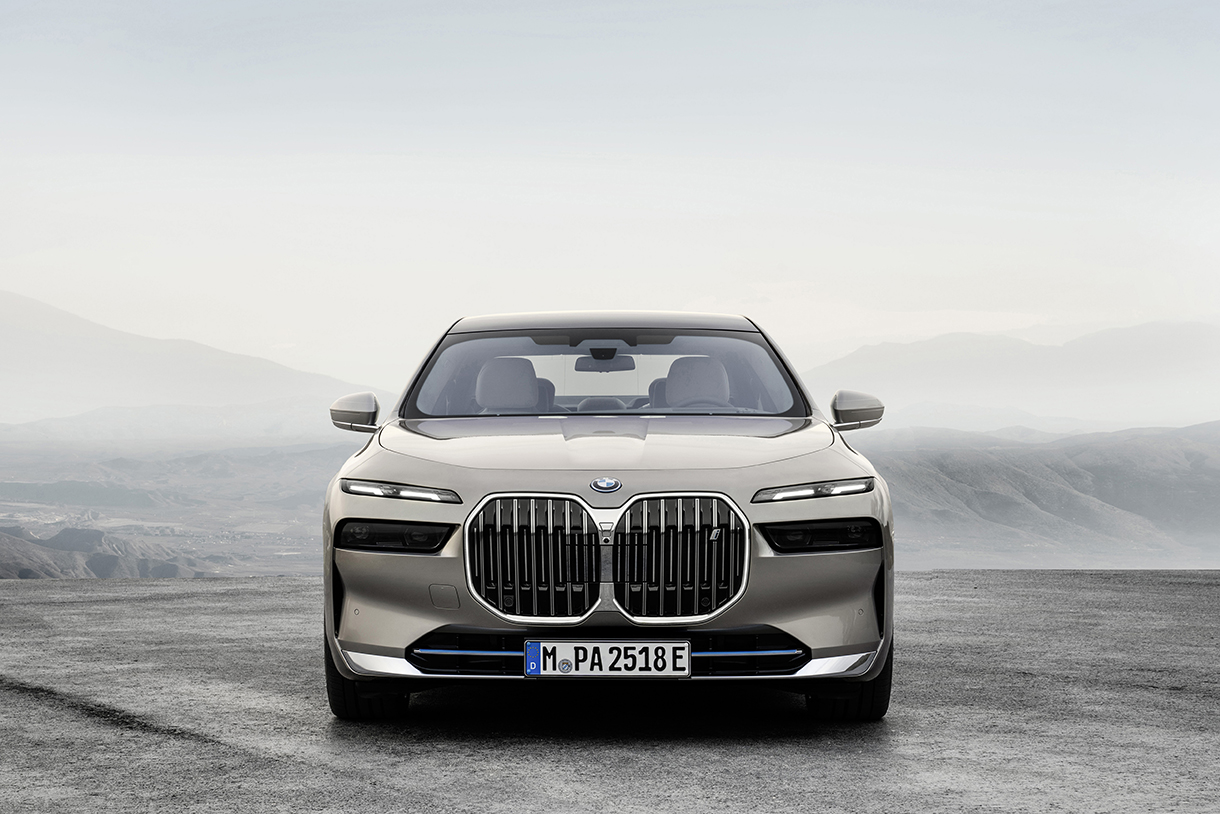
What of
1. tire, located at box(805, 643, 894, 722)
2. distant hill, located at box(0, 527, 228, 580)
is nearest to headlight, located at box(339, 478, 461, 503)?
tire, located at box(805, 643, 894, 722)

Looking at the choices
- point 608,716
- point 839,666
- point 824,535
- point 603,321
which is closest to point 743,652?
point 839,666

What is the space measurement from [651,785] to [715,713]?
1291mm

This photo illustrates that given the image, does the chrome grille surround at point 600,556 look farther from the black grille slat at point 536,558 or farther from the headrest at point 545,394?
the headrest at point 545,394

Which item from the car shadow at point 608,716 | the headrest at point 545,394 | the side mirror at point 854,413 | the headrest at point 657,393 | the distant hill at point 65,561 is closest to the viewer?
the car shadow at point 608,716

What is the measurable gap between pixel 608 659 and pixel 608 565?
0.33 metres

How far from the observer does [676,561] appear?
14.6 ft

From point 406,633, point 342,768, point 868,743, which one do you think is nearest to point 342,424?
point 406,633

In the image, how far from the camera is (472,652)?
4523mm

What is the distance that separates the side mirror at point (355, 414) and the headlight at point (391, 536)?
1107mm

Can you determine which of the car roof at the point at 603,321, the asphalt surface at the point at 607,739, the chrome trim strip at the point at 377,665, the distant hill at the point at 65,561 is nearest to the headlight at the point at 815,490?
the asphalt surface at the point at 607,739

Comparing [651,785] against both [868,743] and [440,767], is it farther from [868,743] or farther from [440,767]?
[868,743]

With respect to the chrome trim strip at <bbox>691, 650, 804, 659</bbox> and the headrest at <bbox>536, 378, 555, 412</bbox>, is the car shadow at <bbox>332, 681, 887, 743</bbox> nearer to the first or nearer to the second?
the chrome trim strip at <bbox>691, 650, 804, 659</bbox>

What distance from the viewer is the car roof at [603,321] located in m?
6.29

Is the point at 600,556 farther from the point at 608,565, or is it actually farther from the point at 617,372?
the point at 617,372
